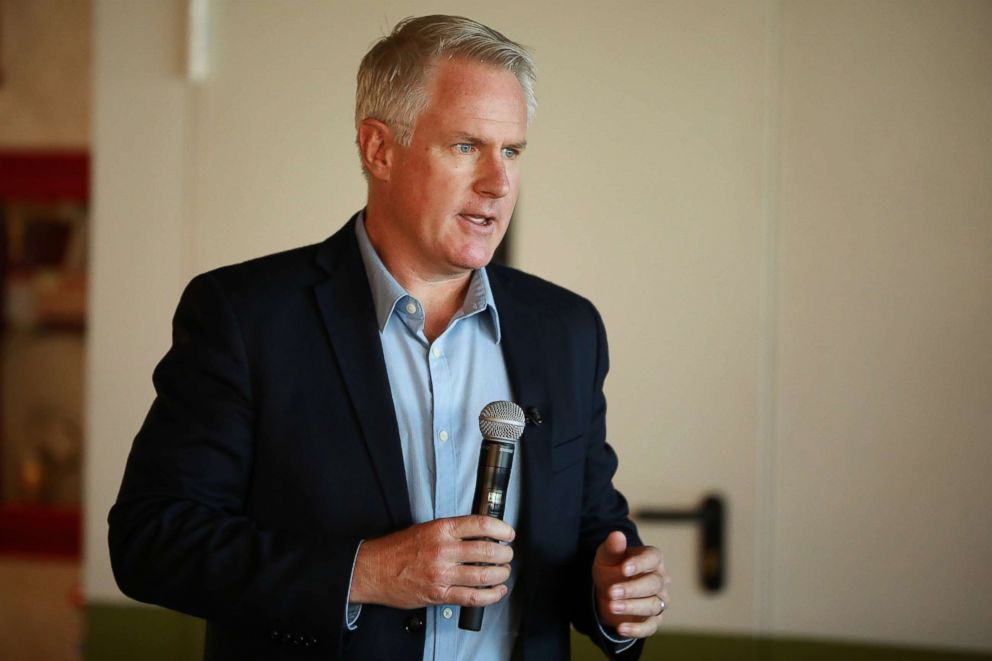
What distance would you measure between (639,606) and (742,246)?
1266 mm

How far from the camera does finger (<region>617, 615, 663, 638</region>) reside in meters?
1.59

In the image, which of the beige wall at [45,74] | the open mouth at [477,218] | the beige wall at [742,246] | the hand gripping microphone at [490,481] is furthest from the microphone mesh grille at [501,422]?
the beige wall at [45,74]

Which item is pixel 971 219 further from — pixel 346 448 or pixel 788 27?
pixel 346 448

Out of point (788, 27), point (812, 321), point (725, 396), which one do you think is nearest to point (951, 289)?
point (812, 321)

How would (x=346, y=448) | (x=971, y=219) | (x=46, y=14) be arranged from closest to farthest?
(x=346, y=448), (x=971, y=219), (x=46, y=14)

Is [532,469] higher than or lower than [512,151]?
lower

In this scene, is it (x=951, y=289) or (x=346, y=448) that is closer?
(x=346, y=448)

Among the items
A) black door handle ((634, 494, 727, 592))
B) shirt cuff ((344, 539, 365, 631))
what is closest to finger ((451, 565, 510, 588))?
shirt cuff ((344, 539, 365, 631))

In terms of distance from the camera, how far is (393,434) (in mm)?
1627

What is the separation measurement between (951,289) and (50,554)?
13.2 ft

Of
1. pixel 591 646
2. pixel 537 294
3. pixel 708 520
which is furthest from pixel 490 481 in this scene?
pixel 708 520

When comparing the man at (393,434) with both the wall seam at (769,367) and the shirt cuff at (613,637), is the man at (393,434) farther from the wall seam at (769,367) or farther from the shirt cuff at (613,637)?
the wall seam at (769,367)

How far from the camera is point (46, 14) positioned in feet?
14.8

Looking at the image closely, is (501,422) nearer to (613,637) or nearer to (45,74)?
(613,637)
